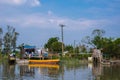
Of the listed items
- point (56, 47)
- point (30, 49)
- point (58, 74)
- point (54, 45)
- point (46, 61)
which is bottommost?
point (58, 74)

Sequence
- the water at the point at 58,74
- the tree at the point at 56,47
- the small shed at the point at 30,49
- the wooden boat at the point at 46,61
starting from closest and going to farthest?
the water at the point at 58,74
the wooden boat at the point at 46,61
the small shed at the point at 30,49
the tree at the point at 56,47

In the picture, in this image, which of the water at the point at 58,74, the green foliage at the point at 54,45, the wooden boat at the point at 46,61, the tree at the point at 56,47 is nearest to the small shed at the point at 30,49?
the wooden boat at the point at 46,61

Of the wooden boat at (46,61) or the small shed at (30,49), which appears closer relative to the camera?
the wooden boat at (46,61)

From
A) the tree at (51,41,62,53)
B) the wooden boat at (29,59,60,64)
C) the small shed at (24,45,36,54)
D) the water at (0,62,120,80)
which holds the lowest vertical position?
the water at (0,62,120,80)

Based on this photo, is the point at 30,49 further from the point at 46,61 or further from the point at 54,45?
the point at 54,45

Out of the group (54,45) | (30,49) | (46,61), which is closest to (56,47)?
(54,45)

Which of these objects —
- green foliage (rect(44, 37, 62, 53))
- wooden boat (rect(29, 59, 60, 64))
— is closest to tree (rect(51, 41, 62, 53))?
green foliage (rect(44, 37, 62, 53))

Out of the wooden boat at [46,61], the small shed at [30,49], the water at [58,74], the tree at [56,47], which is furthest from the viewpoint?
the tree at [56,47]

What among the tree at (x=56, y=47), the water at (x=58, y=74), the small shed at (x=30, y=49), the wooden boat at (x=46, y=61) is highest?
the tree at (x=56, y=47)

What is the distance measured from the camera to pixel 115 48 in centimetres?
8144

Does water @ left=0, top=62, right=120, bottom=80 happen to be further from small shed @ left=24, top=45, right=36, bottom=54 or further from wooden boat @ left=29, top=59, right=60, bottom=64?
small shed @ left=24, top=45, right=36, bottom=54

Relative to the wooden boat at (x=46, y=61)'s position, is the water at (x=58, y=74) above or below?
below

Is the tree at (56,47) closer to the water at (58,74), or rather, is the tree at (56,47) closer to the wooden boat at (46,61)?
the wooden boat at (46,61)

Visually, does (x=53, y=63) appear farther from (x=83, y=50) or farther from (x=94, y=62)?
(x=83, y=50)
